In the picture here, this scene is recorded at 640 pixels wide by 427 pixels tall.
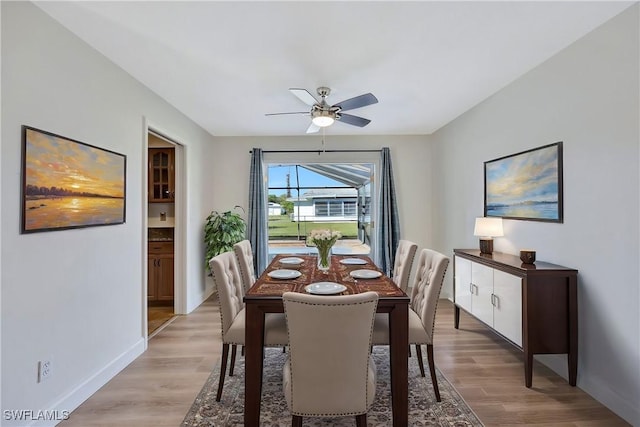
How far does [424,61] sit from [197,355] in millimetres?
3246

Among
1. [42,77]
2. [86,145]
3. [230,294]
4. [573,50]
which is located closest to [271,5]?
[42,77]

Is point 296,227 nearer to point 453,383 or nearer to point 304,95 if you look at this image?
point 304,95

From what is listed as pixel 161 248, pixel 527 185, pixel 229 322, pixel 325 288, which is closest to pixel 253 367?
pixel 229 322

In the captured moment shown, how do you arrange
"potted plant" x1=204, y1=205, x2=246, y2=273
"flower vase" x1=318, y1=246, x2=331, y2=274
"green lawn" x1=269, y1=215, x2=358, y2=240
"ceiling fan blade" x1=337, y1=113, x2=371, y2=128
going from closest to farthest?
"flower vase" x1=318, y1=246, x2=331, y2=274 → "ceiling fan blade" x1=337, y1=113, x2=371, y2=128 → "potted plant" x1=204, y1=205, x2=246, y2=273 → "green lawn" x1=269, y1=215, x2=358, y2=240

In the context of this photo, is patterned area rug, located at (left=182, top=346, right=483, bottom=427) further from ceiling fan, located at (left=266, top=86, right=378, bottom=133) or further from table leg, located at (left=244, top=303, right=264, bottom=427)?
ceiling fan, located at (left=266, top=86, right=378, bottom=133)

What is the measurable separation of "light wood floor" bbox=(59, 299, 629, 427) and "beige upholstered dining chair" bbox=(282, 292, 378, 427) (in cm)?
101

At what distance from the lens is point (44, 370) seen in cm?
194

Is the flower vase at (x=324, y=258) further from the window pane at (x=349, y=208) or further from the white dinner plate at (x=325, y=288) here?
the window pane at (x=349, y=208)

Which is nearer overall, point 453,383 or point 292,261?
point 453,383

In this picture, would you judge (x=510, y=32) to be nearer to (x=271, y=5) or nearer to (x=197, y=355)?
(x=271, y=5)

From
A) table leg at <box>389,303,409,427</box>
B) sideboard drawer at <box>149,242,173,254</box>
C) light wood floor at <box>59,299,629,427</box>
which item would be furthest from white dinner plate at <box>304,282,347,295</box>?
sideboard drawer at <box>149,242,173,254</box>

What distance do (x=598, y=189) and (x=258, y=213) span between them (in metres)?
4.05

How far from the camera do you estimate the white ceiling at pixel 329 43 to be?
194 cm

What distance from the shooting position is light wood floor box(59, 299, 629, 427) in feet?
6.79
